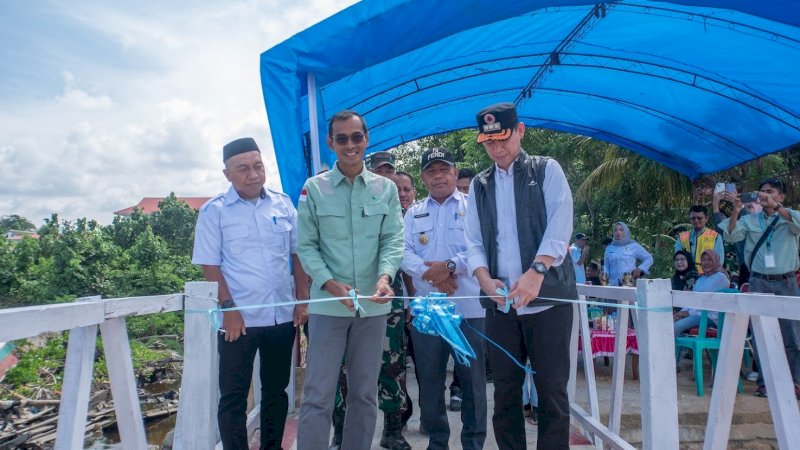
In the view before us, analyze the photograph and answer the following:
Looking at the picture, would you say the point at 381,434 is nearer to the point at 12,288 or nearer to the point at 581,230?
the point at 581,230

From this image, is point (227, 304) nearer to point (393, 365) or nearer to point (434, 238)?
point (393, 365)

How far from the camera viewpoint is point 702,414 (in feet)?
16.7

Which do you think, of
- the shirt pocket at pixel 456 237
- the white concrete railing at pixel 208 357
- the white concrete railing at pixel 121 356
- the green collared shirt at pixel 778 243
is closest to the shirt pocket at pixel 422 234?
the shirt pocket at pixel 456 237

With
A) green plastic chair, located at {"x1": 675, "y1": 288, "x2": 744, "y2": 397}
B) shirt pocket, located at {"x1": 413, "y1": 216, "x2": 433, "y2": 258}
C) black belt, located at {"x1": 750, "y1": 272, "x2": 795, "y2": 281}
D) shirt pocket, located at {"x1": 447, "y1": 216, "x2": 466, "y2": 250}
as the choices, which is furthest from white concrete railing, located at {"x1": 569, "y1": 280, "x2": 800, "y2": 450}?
black belt, located at {"x1": 750, "y1": 272, "x2": 795, "y2": 281}

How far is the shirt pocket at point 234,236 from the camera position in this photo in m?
3.15

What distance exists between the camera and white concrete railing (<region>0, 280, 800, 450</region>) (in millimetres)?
1770

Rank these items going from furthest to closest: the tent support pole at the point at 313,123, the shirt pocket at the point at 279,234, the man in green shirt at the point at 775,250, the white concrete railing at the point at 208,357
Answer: the man in green shirt at the point at 775,250 → the tent support pole at the point at 313,123 → the shirt pocket at the point at 279,234 → the white concrete railing at the point at 208,357

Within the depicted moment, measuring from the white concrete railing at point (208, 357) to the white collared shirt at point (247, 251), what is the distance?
0.61 m

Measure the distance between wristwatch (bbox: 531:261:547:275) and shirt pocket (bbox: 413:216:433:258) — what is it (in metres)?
1.33

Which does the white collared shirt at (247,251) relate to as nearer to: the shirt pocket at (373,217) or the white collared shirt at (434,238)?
the shirt pocket at (373,217)

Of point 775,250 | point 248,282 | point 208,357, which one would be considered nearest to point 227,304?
point 248,282

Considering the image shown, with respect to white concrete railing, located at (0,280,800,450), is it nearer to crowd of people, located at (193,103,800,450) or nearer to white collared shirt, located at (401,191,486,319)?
crowd of people, located at (193,103,800,450)

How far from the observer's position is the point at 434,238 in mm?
3809

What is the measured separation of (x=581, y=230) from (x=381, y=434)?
37.9 ft
